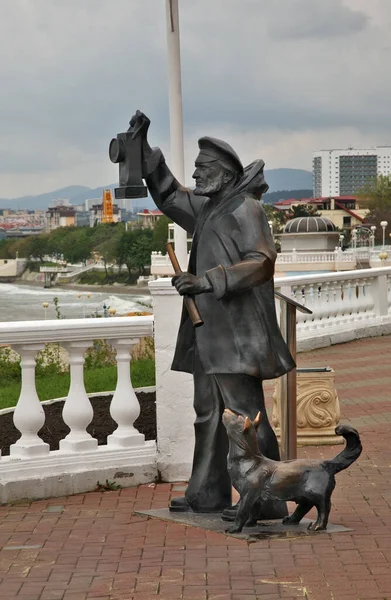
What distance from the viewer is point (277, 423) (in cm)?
917

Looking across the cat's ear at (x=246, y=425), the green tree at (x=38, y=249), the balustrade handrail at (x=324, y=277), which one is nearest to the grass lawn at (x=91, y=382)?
the balustrade handrail at (x=324, y=277)

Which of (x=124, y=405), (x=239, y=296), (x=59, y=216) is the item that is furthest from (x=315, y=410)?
(x=59, y=216)

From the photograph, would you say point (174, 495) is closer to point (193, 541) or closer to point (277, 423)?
point (193, 541)

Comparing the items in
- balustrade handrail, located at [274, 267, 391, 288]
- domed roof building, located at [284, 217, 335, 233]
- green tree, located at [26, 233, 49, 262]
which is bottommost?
green tree, located at [26, 233, 49, 262]

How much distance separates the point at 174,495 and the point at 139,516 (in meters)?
0.61

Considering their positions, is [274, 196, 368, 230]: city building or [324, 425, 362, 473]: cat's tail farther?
[274, 196, 368, 230]: city building

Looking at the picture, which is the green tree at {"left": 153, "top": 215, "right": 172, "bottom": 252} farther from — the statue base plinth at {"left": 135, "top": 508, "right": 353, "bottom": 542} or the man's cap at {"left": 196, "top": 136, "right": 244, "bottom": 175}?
the man's cap at {"left": 196, "top": 136, "right": 244, "bottom": 175}

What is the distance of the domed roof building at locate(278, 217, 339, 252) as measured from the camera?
8312cm

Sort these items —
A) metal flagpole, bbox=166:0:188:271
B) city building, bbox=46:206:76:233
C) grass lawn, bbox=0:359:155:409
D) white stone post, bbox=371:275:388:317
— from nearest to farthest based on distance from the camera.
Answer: metal flagpole, bbox=166:0:188:271
grass lawn, bbox=0:359:155:409
white stone post, bbox=371:275:388:317
city building, bbox=46:206:76:233

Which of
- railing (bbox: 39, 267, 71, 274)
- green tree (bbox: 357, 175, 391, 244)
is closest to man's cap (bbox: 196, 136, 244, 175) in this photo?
railing (bbox: 39, 267, 71, 274)

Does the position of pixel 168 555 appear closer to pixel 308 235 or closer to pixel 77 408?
pixel 77 408

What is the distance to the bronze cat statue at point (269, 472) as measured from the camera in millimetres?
5910

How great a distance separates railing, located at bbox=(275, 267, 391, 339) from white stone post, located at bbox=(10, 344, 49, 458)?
26.9 ft

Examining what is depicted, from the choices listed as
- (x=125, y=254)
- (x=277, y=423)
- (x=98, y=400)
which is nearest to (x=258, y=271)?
(x=277, y=423)
